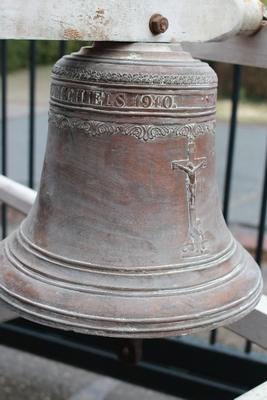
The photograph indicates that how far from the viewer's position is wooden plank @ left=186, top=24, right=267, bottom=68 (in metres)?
1.15

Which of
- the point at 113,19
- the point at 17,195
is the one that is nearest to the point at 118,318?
the point at 113,19

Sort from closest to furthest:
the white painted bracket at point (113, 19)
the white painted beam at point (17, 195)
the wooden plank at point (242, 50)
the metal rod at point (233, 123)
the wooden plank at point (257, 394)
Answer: the white painted bracket at point (113, 19)
the wooden plank at point (257, 394)
the wooden plank at point (242, 50)
the white painted beam at point (17, 195)
the metal rod at point (233, 123)

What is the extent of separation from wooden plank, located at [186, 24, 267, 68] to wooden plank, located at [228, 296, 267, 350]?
0.44 meters

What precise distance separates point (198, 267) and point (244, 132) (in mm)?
7304

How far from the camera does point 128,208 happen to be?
92cm

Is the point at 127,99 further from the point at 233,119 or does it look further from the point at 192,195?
the point at 233,119

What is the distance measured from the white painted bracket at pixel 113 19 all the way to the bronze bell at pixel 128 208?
0.04 m

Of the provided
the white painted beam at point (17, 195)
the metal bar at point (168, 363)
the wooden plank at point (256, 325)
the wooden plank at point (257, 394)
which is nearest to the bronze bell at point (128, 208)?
the wooden plank at point (257, 394)

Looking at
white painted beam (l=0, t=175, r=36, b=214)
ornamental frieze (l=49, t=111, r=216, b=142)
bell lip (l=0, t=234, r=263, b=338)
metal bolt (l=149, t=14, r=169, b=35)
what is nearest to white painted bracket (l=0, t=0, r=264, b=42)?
metal bolt (l=149, t=14, r=169, b=35)

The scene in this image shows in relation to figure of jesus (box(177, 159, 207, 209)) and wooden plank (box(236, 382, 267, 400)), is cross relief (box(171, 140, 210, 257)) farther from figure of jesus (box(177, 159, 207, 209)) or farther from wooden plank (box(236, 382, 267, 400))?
wooden plank (box(236, 382, 267, 400))

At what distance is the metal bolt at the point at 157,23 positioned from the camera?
86 cm

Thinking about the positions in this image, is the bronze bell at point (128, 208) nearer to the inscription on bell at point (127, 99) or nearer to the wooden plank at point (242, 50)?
the inscription on bell at point (127, 99)

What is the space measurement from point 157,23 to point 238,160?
5.82 m

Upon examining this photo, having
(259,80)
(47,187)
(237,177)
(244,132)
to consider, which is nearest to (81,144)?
(47,187)
